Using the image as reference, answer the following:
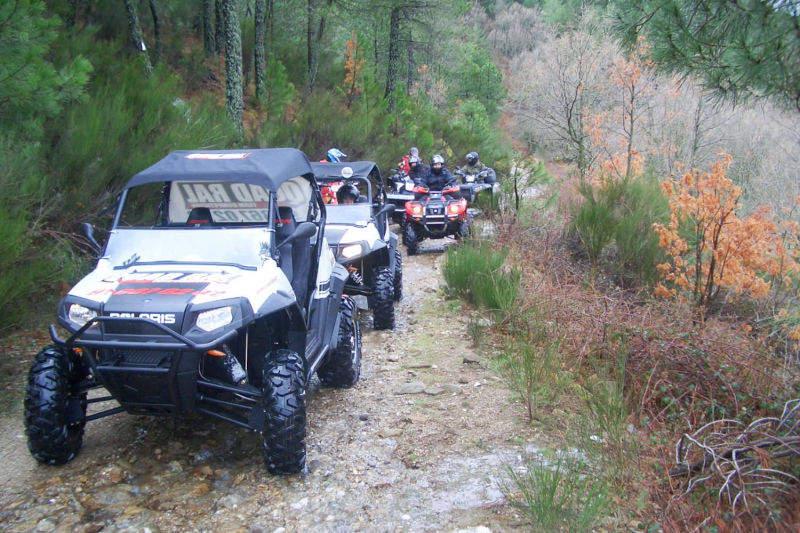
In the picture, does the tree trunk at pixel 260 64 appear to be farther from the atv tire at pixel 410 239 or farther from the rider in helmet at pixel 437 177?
the atv tire at pixel 410 239

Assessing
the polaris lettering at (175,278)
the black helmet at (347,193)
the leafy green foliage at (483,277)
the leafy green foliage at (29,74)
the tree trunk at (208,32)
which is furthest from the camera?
the tree trunk at (208,32)

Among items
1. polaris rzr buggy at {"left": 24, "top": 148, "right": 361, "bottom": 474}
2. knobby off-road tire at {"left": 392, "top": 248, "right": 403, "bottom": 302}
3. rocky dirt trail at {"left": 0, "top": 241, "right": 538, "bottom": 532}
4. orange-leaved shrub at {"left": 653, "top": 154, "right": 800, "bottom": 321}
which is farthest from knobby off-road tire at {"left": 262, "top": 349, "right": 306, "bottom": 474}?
orange-leaved shrub at {"left": 653, "top": 154, "right": 800, "bottom": 321}

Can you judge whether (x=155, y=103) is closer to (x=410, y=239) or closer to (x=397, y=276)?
(x=397, y=276)

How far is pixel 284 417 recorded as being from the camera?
12.1ft

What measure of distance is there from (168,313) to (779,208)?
2087cm

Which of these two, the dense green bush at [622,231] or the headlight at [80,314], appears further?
the dense green bush at [622,231]

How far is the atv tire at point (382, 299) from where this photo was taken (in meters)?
7.26

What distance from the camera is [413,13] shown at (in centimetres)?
2075

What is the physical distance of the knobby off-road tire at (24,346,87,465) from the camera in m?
3.71

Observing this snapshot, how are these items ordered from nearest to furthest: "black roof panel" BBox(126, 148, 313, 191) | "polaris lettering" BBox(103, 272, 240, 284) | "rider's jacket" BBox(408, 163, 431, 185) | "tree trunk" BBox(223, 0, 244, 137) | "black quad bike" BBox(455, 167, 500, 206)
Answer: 1. "polaris lettering" BBox(103, 272, 240, 284)
2. "black roof panel" BBox(126, 148, 313, 191)
3. "tree trunk" BBox(223, 0, 244, 137)
4. "rider's jacket" BBox(408, 163, 431, 185)
5. "black quad bike" BBox(455, 167, 500, 206)

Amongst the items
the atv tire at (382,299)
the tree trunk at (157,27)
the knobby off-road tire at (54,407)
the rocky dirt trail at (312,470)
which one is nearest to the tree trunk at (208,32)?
the tree trunk at (157,27)

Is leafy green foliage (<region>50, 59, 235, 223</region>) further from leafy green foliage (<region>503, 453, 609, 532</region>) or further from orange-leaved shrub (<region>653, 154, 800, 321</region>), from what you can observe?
orange-leaved shrub (<region>653, 154, 800, 321</region>)

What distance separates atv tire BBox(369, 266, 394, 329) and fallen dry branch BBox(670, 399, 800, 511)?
4.13m

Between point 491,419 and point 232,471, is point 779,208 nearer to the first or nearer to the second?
point 491,419
